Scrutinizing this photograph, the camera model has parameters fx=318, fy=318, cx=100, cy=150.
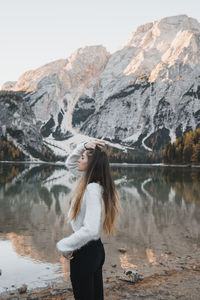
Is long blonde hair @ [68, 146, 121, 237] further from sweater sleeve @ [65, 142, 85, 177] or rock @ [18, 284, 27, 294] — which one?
rock @ [18, 284, 27, 294]

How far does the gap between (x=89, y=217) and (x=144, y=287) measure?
5508 millimetres

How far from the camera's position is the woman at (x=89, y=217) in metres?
4.39

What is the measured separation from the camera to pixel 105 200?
491 cm

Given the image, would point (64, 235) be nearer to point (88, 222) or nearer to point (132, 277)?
point (132, 277)

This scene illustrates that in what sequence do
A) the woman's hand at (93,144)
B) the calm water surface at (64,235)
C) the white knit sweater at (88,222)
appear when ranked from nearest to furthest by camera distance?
the white knit sweater at (88,222) → the woman's hand at (93,144) → the calm water surface at (64,235)

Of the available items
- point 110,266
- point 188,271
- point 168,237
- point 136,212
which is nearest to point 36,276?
point 110,266

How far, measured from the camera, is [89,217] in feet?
14.3

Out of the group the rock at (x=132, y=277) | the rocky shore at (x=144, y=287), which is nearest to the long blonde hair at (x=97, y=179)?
the rocky shore at (x=144, y=287)

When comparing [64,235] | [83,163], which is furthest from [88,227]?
[64,235]

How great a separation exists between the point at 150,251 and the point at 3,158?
617ft

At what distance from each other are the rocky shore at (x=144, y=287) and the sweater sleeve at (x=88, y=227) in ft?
14.5

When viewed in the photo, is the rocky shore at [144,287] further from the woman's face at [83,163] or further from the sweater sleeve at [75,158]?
the woman's face at [83,163]

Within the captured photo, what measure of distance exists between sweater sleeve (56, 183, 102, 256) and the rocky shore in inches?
174

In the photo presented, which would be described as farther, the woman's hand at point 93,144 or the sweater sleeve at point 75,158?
the sweater sleeve at point 75,158
